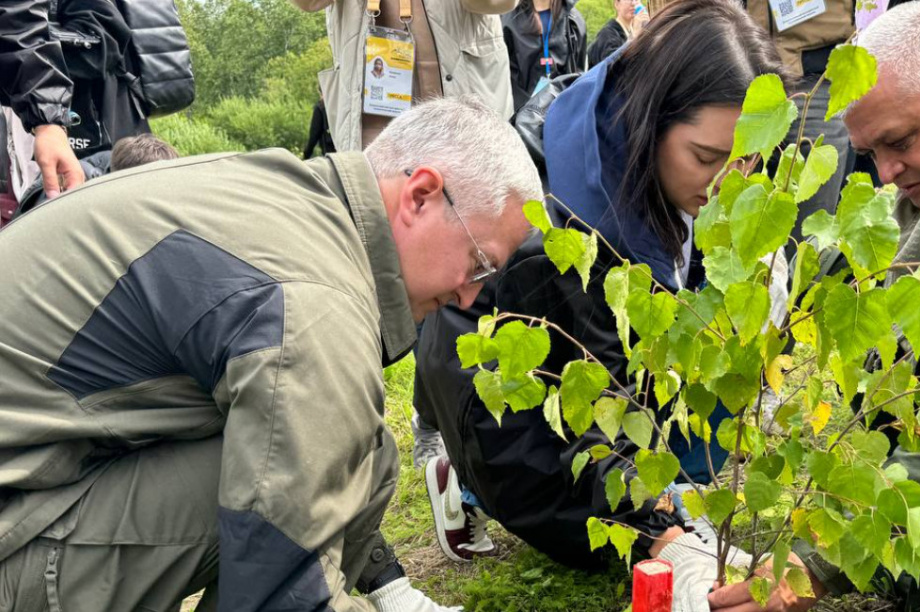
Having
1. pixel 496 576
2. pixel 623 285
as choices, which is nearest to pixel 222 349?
pixel 623 285

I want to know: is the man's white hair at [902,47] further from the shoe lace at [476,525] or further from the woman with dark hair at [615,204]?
the shoe lace at [476,525]

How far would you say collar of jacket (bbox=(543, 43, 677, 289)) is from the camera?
102 inches

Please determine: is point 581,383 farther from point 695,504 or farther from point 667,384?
point 695,504

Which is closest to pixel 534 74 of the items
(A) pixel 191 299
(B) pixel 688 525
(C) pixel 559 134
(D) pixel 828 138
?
(D) pixel 828 138

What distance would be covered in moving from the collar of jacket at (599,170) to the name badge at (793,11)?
1576 mm

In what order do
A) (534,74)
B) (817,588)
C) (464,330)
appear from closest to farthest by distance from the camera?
(817,588) → (464,330) → (534,74)

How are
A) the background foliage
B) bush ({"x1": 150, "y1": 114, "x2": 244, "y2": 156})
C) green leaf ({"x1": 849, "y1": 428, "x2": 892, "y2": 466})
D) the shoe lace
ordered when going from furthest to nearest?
the background foliage < bush ({"x1": 150, "y1": 114, "x2": 244, "y2": 156}) < the shoe lace < green leaf ({"x1": 849, "y1": 428, "x2": 892, "y2": 466})

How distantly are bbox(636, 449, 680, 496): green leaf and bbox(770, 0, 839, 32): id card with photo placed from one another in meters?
2.66

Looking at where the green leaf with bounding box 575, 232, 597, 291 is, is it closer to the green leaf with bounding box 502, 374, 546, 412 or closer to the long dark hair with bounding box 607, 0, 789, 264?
the green leaf with bounding box 502, 374, 546, 412

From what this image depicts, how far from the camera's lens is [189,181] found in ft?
6.07

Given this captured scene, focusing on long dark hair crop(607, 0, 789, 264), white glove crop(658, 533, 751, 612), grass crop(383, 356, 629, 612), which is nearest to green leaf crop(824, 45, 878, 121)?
white glove crop(658, 533, 751, 612)

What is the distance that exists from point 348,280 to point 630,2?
5.48 meters

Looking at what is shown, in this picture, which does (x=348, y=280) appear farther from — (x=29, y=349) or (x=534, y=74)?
(x=534, y=74)

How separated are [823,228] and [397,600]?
4.71 feet
